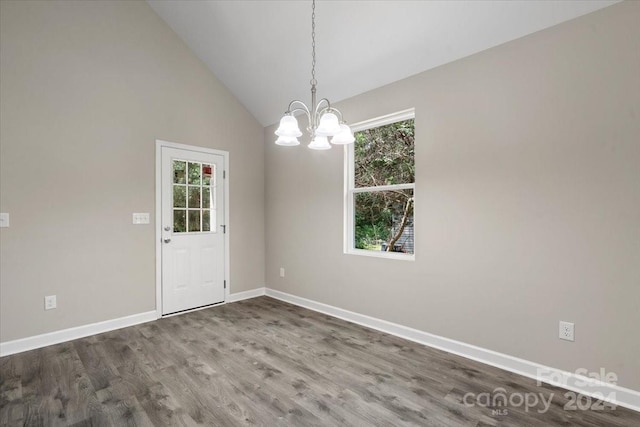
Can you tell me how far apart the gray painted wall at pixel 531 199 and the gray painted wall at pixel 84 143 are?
2.55m

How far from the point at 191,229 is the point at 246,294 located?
1.28 meters

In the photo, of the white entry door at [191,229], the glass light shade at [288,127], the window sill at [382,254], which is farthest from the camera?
the white entry door at [191,229]

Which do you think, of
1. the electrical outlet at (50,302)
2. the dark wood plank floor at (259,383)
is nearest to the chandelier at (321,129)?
the dark wood plank floor at (259,383)

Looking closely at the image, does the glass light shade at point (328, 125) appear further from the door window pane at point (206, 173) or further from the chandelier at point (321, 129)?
the door window pane at point (206, 173)

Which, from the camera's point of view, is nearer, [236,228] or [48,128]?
[48,128]

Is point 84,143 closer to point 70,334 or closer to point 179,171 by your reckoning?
point 179,171

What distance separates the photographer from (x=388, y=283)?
3354 mm

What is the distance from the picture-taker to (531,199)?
243cm

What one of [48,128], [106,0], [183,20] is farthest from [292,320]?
[106,0]

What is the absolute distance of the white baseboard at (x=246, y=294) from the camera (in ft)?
14.8

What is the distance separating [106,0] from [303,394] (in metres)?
4.33

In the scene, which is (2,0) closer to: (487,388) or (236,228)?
(236,228)

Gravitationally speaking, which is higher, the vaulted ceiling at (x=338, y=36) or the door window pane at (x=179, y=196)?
the vaulted ceiling at (x=338, y=36)

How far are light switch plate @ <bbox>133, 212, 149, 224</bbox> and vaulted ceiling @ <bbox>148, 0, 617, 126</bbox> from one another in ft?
6.77
